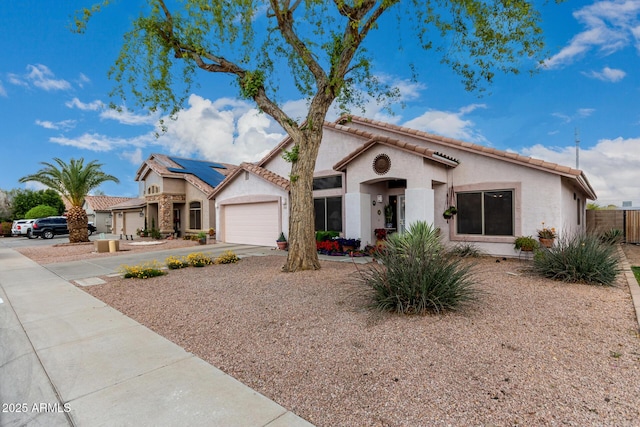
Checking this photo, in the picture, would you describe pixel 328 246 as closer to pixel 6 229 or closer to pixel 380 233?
pixel 380 233

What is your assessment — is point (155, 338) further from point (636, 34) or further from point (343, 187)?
point (636, 34)

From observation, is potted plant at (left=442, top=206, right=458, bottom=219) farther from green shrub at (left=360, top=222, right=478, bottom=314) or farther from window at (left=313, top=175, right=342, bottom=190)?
green shrub at (left=360, top=222, right=478, bottom=314)

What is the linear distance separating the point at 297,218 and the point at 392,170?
14.5ft

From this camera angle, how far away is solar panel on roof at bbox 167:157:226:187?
946 inches

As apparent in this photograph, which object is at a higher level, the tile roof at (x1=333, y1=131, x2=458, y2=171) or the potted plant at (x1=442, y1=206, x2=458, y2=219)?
the tile roof at (x1=333, y1=131, x2=458, y2=171)

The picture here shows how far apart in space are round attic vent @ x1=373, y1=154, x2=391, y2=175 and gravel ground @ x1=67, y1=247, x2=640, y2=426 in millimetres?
5983

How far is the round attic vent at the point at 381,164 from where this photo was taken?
38.6 feet

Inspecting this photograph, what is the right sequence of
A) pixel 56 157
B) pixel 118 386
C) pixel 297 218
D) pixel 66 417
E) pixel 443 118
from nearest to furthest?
pixel 66 417 → pixel 118 386 → pixel 297 218 → pixel 443 118 → pixel 56 157

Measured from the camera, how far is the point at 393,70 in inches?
492

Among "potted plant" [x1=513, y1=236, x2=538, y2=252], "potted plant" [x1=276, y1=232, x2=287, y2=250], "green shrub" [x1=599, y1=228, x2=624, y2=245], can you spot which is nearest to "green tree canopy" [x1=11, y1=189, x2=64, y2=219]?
"potted plant" [x1=276, y1=232, x2=287, y2=250]

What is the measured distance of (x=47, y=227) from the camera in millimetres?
28281

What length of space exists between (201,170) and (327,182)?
15.0 m

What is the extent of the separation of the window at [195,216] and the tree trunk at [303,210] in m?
14.8

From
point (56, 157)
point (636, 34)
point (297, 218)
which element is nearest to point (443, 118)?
point (636, 34)
